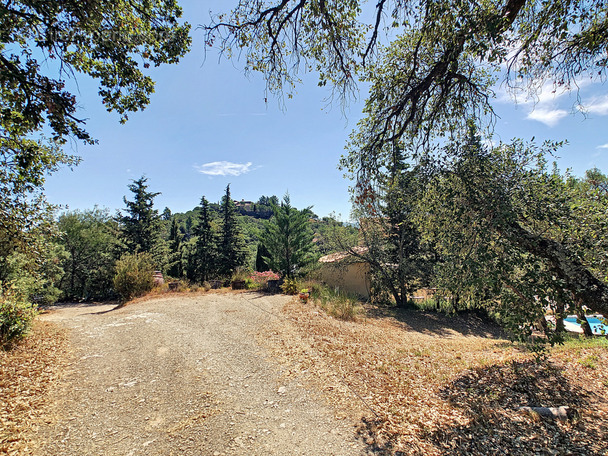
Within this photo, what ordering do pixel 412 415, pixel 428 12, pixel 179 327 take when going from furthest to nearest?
1. pixel 179 327
2. pixel 428 12
3. pixel 412 415

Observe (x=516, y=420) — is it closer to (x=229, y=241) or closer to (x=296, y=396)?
(x=296, y=396)

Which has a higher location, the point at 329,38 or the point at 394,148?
the point at 329,38

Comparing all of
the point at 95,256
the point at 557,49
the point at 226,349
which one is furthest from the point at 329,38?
the point at 95,256

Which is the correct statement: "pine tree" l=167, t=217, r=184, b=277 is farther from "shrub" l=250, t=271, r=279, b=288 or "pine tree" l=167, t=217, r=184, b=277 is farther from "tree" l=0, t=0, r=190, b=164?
"tree" l=0, t=0, r=190, b=164

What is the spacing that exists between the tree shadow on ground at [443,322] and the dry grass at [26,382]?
9011mm

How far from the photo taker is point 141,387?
13.1ft

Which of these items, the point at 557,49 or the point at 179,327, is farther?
the point at 179,327

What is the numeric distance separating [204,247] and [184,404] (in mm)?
21252

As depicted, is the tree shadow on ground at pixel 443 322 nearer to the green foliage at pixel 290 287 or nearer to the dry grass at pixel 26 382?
the green foliage at pixel 290 287

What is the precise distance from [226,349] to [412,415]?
12.0 feet

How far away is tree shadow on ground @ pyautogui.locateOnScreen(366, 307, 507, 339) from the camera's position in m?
9.95

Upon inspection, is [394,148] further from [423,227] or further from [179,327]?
[179,327]

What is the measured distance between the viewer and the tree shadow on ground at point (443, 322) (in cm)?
995

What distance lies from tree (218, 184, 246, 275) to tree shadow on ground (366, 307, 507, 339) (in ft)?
44.4
